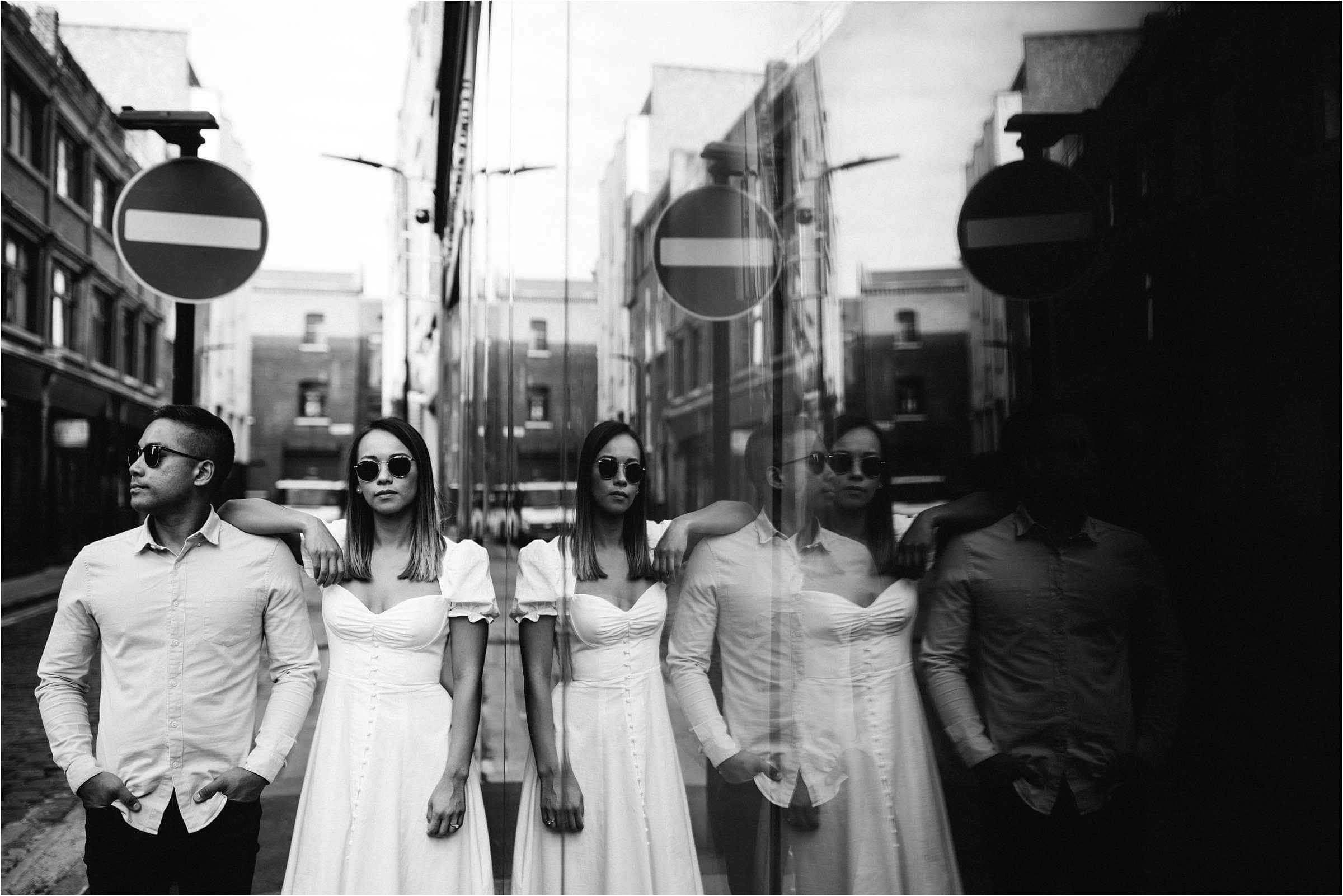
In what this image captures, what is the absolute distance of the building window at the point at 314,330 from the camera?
122 inches

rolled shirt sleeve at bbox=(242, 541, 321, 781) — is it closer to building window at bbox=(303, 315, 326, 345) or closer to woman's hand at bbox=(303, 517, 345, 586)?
woman's hand at bbox=(303, 517, 345, 586)

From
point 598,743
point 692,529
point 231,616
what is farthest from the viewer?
point 692,529

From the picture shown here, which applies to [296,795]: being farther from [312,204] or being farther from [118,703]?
[312,204]

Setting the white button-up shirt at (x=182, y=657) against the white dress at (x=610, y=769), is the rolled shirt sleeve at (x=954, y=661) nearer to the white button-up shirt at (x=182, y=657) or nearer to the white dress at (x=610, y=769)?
the white dress at (x=610, y=769)

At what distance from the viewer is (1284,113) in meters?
2.73

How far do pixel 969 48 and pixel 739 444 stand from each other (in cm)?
146

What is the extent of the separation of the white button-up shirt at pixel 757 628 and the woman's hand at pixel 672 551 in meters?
0.05

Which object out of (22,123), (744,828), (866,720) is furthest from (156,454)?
(866,720)

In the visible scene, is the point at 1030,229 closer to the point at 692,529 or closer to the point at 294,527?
the point at 692,529

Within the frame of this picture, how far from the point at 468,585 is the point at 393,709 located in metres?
0.36

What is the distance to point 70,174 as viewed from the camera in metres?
3.00

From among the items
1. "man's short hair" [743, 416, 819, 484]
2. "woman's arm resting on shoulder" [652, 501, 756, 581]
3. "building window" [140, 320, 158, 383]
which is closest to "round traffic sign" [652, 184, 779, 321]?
"man's short hair" [743, 416, 819, 484]

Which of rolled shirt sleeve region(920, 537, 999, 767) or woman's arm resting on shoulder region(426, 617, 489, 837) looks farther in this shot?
rolled shirt sleeve region(920, 537, 999, 767)

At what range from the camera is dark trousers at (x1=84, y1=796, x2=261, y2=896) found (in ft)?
8.38
